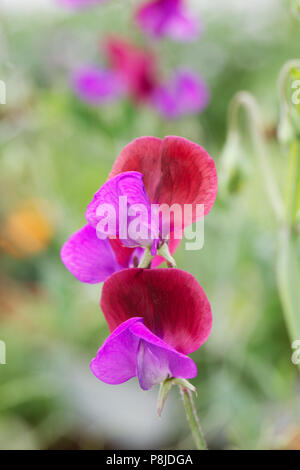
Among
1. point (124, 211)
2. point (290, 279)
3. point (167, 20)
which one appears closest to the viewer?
point (124, 211)

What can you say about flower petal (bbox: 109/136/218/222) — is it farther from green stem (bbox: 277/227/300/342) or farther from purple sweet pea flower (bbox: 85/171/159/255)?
green stem (bbox: 277/227/300/342)

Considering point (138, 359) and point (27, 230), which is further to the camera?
point (27, 230)

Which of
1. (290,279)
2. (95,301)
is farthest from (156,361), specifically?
(95,301)

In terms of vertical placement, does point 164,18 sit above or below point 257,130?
above

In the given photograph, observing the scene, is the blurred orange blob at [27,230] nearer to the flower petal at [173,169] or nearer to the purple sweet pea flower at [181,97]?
the purple sweet pea flower at [181,97]

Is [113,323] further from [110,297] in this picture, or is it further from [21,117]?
[21,117]

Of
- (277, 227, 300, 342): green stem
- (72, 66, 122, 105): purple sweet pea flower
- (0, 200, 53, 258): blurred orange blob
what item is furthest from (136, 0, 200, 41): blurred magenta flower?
(277, 227, 300, 342): green stem

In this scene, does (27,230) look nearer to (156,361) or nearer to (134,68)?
(134,68)
